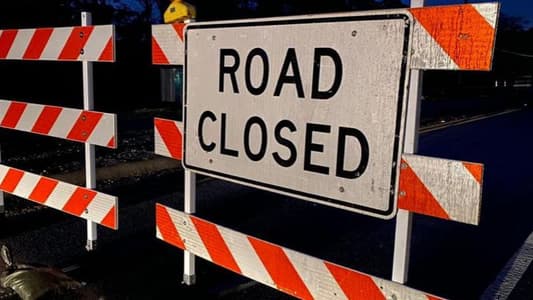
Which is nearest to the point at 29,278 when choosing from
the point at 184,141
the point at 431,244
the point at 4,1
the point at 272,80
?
the point at 184,141

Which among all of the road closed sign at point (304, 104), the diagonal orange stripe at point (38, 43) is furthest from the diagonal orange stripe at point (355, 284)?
the diagonal orange stripe at point (38, 43)

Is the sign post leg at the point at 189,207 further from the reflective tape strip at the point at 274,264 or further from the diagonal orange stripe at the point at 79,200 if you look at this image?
the diagonal orange stripe at the point at 79,200

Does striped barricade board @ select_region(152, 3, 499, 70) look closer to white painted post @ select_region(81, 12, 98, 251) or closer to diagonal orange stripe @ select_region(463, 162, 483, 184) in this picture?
diagonal orange stripe @ select_region(463, 162, 483, 184)

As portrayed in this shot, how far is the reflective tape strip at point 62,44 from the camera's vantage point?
364cm

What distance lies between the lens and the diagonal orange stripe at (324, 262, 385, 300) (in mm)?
2400

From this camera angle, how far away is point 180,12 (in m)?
3.21

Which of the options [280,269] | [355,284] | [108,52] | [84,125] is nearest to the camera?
[355,284]

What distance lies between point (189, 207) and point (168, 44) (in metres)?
1.08

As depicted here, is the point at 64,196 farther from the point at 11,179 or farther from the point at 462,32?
the point at 462,32

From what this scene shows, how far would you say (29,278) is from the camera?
333 centimetres

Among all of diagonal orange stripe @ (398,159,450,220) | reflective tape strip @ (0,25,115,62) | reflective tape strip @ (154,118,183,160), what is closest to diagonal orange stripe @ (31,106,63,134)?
reflective tape strip @ (0,25,115,62)

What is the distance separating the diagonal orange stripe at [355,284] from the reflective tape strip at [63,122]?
6.44 feet

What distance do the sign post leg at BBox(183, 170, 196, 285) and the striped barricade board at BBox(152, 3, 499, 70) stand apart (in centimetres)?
172

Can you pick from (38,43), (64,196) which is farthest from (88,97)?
(64,196)
